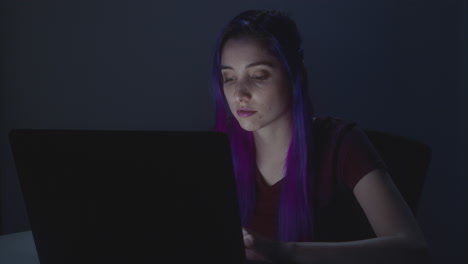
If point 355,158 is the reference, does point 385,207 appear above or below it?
below

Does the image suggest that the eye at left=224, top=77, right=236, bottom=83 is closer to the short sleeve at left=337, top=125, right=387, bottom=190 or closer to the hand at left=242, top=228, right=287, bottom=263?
the short sleeve at left=337, top=125, right=387, bottom=190

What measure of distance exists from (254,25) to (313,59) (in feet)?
2.29

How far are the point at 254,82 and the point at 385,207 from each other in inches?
18.3

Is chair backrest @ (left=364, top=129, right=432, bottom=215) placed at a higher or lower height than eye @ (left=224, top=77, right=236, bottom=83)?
lower

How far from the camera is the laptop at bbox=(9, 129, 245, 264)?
1.86 ft

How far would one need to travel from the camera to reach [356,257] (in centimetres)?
87

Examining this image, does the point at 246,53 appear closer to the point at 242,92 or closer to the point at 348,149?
the point at 242,92

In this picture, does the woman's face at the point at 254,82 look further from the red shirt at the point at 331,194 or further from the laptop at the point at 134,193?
the laptop at the point at 134,193

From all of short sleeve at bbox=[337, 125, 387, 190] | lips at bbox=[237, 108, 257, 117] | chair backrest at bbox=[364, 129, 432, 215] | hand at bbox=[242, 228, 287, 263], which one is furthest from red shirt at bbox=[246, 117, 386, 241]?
hand at bbox=[242, 228, 287, 263]

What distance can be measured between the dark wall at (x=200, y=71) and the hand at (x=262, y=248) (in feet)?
3.02

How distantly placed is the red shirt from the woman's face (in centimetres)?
18

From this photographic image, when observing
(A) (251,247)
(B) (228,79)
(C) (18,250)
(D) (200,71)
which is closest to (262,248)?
(A) (251,247)

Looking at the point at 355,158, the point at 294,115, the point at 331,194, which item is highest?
the point at 294,115

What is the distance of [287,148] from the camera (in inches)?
48.7
